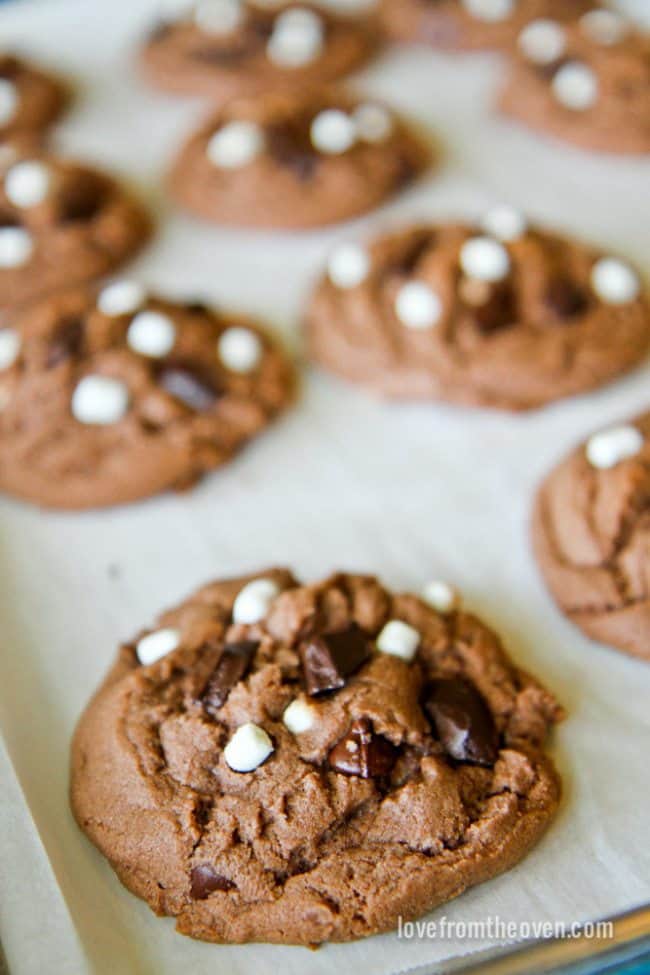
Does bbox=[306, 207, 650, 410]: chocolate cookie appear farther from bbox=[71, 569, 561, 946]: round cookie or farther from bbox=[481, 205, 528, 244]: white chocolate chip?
bbox=[71, 569, 561, 946]: round cookie

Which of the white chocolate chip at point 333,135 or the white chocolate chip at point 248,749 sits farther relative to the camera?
the white chocolate chip at point 333,135

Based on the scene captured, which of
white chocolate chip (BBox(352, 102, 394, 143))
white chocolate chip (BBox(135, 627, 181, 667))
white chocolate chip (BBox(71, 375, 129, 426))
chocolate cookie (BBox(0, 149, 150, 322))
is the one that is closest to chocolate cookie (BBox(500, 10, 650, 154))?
white chocolate chip (BBox(352, 102, 394, 143))

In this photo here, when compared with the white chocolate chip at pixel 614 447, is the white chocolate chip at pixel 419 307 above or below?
above

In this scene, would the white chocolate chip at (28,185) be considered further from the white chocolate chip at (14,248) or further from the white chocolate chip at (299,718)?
the white chocolate chip at (299,718)

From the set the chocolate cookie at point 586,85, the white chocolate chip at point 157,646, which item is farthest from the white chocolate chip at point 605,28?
the white chocolate chip at point 157,646

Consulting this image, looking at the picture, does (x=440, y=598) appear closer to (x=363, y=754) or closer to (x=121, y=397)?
(x=363, y=754)

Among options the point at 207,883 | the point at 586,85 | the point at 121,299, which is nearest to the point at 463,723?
the point at 207,883

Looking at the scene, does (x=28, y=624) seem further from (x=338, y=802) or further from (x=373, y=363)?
(x=373, y=363)

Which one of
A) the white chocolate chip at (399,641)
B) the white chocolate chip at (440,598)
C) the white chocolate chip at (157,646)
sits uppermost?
the white chocolate chip at (157,646)
